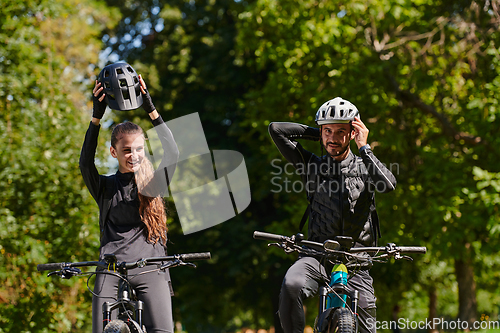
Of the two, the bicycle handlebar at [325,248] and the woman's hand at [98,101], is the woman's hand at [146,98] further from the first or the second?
the bicycle handlebar at [325,248]

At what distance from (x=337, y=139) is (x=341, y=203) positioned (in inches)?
21.7

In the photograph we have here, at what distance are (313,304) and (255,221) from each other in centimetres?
352

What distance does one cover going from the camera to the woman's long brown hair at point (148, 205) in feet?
14.1

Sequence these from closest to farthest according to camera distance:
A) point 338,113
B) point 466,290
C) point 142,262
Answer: point 142,262 < point 338,113 < point 466,290

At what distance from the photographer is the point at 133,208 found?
4309 millimetres

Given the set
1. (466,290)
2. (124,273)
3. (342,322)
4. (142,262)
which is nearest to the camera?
(342,322)

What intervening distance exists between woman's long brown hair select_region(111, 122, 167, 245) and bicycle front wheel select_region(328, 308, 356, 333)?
1.43m

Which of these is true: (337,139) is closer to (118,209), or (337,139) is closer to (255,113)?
(118,209)

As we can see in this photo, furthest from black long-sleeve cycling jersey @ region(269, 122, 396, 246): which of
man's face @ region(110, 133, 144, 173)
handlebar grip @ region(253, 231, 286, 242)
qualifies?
man's face @ region(110, 133, 144, 173)

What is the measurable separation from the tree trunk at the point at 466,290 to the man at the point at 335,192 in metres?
11.3

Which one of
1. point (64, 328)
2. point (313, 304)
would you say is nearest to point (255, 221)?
point (313, 304)

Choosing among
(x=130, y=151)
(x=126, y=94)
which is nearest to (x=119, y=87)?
(x=126, y=94)

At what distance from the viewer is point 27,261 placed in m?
9.20

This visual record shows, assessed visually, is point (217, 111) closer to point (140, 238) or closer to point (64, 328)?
point (64, 328)
